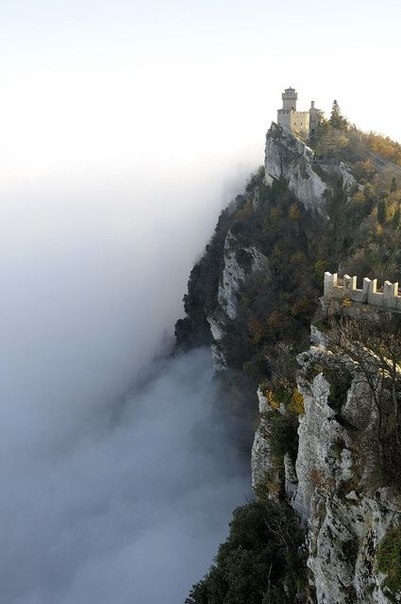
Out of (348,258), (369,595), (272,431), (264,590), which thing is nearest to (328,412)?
(369,595)

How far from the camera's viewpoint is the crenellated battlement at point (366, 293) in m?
21.8

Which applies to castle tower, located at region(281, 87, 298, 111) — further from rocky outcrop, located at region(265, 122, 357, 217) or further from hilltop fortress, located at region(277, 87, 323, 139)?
rocky outcrop, located at region(265, 122, 357, 217)

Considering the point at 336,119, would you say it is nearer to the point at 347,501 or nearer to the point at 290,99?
the point at 290,99

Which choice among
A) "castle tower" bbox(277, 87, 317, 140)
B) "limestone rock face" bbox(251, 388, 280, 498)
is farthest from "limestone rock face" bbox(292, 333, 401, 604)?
"castle tower" bbox(277, 87, 317, 140)

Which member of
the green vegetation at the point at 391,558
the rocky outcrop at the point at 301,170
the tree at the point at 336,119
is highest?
the tree at the point at 336,119

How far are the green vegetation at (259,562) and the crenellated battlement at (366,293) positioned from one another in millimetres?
9939

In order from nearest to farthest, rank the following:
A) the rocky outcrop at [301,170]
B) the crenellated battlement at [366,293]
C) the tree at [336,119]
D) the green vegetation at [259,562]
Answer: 1. the green vegetation at [259,562]
2. the crenellated battlement at [366,293]
3. the rocky outcrop at [301,170]
4. the tree at [336,119]

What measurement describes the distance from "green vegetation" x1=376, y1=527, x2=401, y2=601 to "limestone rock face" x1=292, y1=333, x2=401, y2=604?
10.1 inches

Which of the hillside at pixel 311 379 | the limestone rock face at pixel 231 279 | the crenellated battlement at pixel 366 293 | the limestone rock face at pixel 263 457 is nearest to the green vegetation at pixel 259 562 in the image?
the hillside at pixel 311 379

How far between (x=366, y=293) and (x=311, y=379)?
270 inches

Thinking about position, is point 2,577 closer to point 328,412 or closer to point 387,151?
point 328,412

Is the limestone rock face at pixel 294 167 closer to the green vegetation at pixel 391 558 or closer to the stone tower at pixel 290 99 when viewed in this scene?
the stone tower at pixel 290 99

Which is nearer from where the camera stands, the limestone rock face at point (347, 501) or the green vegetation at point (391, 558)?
the green vegetation at point (391, 558)

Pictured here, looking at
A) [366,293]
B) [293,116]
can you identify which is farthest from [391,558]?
[293,116]
